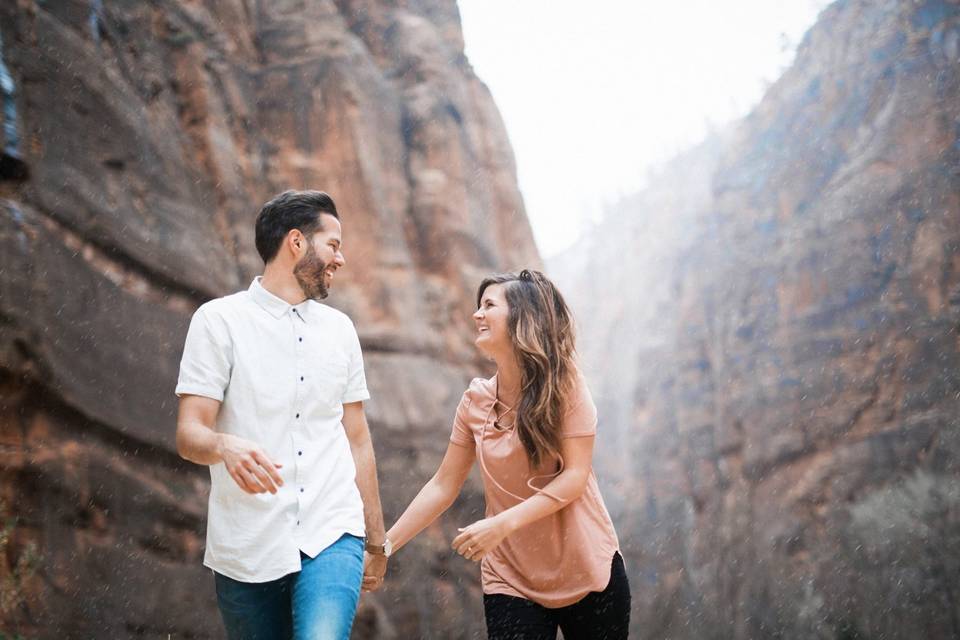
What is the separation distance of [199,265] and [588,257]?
4280cm

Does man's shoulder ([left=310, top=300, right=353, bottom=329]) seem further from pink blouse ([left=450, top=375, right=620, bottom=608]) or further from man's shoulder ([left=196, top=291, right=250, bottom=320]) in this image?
pink blouse ([left=450, top=375, right=620, bottom=608])

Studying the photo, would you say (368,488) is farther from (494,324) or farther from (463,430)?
(494,324)

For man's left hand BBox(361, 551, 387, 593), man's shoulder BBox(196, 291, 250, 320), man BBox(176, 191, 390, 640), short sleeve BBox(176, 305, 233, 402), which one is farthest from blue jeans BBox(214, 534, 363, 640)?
man's shoulder BBox(196, 291, 250, 320)

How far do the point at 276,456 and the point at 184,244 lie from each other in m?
5.36

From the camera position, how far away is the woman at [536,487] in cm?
282

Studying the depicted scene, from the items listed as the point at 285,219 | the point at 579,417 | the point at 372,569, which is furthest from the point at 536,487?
the point at 285,219

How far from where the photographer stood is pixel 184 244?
24.7 feet

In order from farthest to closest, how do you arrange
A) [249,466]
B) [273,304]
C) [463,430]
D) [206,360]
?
[463,430]
[273,304]
[206,360]
[249,466]

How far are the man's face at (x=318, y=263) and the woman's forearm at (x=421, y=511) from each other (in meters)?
0.87

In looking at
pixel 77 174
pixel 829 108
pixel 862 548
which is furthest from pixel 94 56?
pixel 829 108

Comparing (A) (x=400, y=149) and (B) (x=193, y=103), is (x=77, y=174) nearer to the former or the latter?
(B) (x=193, y=103)

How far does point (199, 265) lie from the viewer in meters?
7.59

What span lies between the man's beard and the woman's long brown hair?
2.10 feet

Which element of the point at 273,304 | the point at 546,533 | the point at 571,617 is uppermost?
the point at 273,304
